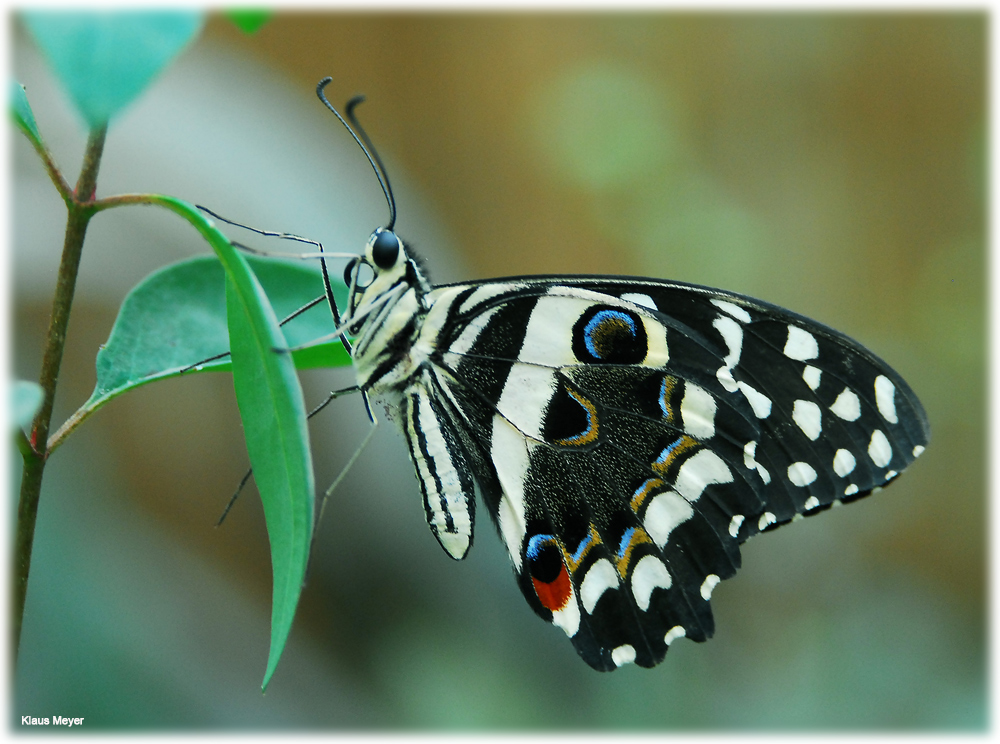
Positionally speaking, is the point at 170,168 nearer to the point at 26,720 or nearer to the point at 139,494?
the point at 139,494

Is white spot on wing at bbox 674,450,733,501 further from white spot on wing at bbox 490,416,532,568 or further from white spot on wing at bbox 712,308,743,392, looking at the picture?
white spot on wing at bbox 490,416,532,568

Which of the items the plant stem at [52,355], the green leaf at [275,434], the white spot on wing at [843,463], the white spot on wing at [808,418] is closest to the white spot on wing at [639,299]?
the white spot on wing at [808,418]

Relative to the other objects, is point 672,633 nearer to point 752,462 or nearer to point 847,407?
point 752,462

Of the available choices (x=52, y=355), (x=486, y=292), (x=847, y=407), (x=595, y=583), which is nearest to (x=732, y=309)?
(x=847, y=407)

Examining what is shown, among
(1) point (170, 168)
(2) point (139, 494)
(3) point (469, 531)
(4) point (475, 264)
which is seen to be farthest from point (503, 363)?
(4) point (475, 264)

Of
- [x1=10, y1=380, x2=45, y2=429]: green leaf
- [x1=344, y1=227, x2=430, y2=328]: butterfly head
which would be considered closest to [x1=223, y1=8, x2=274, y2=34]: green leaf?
[x1=10, y1=380, x2=45, y2=429]: green leaf

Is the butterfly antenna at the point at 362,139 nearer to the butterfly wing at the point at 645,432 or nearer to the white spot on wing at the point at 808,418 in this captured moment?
the butterfly wing at the point at 645,432
